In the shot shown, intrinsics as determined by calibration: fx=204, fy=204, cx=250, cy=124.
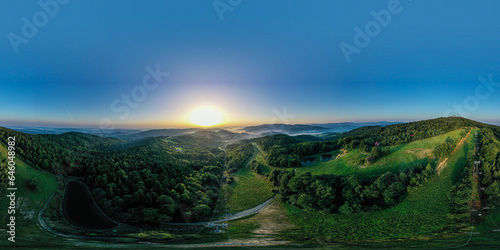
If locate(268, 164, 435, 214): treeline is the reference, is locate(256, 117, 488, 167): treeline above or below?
above

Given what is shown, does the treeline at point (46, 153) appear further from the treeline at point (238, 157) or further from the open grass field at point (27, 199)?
the treeline at point (238, 157)

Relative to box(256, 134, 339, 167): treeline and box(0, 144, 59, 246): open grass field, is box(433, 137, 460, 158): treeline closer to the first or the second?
box(256, 134, 339, 167): treeline

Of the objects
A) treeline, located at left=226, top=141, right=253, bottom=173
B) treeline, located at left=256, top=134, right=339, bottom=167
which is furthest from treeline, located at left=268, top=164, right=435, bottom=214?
treeline, located at left=226, top=141, right=253, bottom=173

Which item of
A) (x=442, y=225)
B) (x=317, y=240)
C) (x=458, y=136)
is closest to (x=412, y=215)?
(x=442, y=225)

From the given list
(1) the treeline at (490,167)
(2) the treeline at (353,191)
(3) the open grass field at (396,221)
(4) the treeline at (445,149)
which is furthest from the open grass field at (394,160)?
(3) the open grass field at (396,221)

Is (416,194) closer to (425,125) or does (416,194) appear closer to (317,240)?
(317,240)
